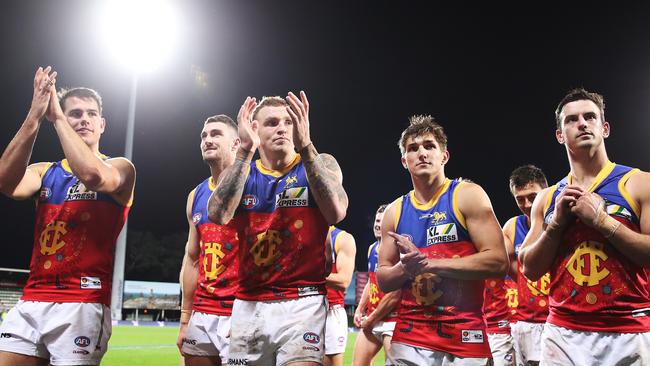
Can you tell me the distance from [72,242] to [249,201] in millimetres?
1459

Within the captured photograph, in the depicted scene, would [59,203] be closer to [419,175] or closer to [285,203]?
[285,203]

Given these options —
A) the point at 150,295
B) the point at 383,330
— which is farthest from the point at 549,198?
the point at 150,295

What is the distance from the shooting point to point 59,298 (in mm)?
4469

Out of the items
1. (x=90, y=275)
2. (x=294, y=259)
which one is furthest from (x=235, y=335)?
(x=90, y=275)

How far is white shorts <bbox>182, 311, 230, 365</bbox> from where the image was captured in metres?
5.35

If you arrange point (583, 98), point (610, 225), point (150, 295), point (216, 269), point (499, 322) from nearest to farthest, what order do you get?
point (610, 225)
point (583, 98)
point (216, 269)
point (499, 322)
point (150, 295)

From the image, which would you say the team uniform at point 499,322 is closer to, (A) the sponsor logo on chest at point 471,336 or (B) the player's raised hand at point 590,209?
(A) the sponsor logo on chest at point 471,336

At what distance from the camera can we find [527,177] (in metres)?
7.35

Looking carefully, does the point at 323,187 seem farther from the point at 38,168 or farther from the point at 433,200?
the point at 38,168

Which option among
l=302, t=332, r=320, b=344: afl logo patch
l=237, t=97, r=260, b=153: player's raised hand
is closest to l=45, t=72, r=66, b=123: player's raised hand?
l=237, t=97, r=260, b=153: player's raised hand

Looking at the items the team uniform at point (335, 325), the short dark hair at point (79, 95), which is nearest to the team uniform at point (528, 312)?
the team uniform at point (335, 325)

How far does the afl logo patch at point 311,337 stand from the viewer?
3963 mm

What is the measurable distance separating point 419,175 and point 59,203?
290cm

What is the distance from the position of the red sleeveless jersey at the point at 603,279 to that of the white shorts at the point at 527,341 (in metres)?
3.57
